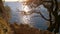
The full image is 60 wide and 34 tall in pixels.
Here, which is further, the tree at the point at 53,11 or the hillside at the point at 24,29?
the tree at the point at 53,11

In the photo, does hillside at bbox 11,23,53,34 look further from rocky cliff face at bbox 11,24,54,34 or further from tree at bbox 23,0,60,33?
tree at bbox 23,0,60,33

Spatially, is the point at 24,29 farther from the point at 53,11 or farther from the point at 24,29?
the point at 53,11

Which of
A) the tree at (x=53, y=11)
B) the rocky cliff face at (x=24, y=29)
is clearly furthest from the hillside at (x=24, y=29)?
the tree at (x=53, y=11)

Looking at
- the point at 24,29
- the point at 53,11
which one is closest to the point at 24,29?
the point at 24,29

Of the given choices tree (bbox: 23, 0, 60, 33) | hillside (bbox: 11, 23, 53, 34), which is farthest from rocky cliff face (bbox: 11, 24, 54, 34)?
tree (bbox: 23, 0, 60, 33)

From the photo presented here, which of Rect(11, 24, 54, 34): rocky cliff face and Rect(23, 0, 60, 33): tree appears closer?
Rect(11, 24, 54, 34): rocky cliff face

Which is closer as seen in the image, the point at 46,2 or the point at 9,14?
the point at 9,14

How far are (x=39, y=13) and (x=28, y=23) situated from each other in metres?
0.16

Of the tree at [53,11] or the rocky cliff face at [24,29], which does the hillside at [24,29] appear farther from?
the tree at [53,11]

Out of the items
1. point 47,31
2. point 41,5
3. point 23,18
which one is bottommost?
point 47,31

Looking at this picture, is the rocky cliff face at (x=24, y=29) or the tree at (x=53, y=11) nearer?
the rocky cliff face at (x=24, y=29)

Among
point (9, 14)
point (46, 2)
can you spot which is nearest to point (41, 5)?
point (46, 2)

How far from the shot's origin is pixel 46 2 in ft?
5.25

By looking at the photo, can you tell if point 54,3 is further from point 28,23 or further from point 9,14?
point 9,14
